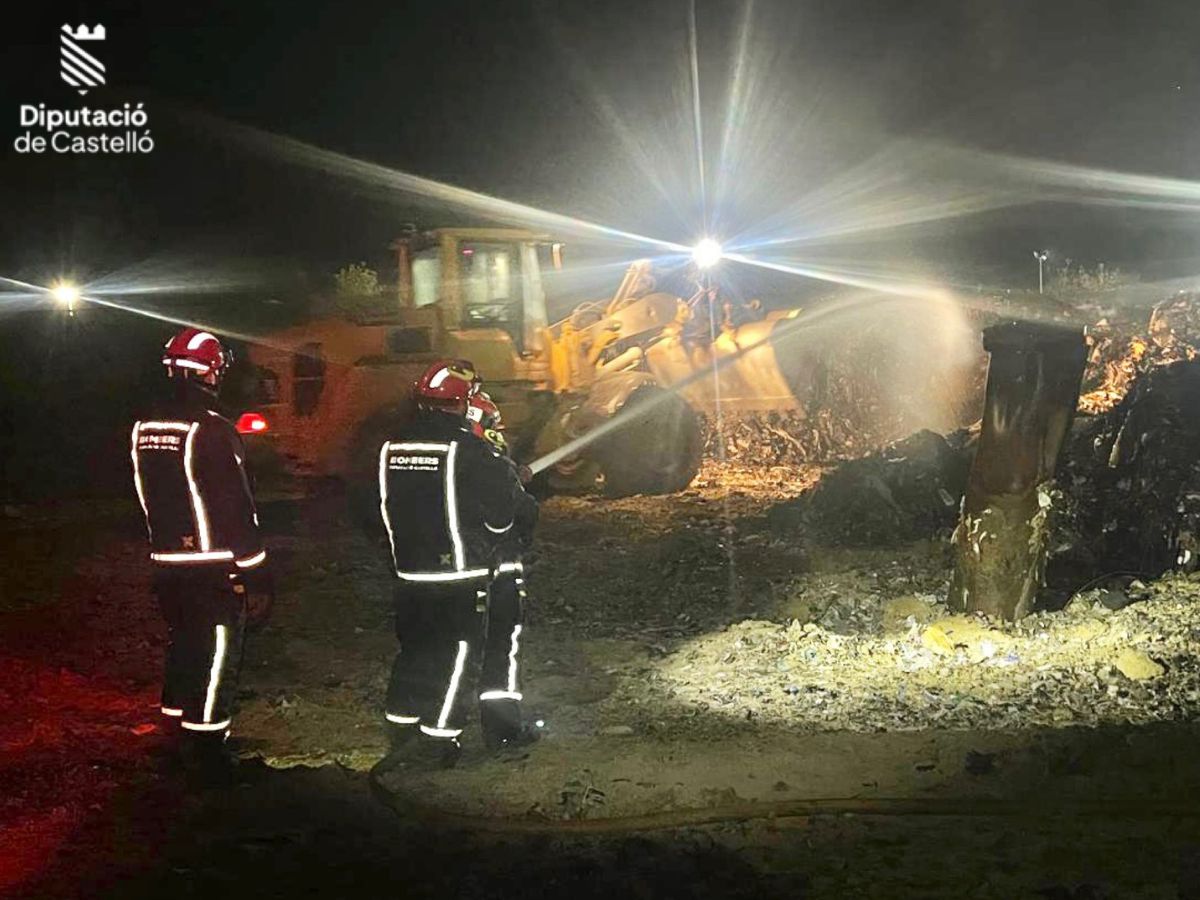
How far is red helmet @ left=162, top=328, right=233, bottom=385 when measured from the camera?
16.2 feet

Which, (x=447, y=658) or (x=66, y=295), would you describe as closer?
(x=447, y=658)

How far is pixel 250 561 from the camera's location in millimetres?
4965

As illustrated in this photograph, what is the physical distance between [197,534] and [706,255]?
11149 millimetres

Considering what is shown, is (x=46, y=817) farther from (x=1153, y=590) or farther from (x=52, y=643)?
(x=1153, y=590)

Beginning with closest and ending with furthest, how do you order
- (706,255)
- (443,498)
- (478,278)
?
(443,498)
(478,278)
(706,255)

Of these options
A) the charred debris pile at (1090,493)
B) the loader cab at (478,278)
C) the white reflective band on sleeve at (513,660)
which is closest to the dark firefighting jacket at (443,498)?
the white reflective band on sleeve at (513,660)

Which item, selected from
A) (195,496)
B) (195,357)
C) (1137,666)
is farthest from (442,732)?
(1137,666)

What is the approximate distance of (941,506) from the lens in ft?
29.7

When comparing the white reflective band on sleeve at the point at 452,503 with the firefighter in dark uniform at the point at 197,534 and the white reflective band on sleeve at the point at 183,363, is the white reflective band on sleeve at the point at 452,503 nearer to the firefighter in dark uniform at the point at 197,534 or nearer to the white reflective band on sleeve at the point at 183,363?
the firefighter in dark uniform at the point at 197,534

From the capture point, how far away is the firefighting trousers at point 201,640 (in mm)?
4926

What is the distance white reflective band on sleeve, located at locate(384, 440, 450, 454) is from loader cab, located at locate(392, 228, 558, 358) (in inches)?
277

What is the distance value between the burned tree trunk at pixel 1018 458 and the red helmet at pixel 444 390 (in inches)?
126

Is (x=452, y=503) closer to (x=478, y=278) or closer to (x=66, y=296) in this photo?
(x=478, y=278)

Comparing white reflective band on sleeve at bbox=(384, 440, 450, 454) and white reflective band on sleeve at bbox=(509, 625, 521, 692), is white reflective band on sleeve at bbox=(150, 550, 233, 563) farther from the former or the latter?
white reflective band on sleeve at bbox=(509, 625, 521, 692)
